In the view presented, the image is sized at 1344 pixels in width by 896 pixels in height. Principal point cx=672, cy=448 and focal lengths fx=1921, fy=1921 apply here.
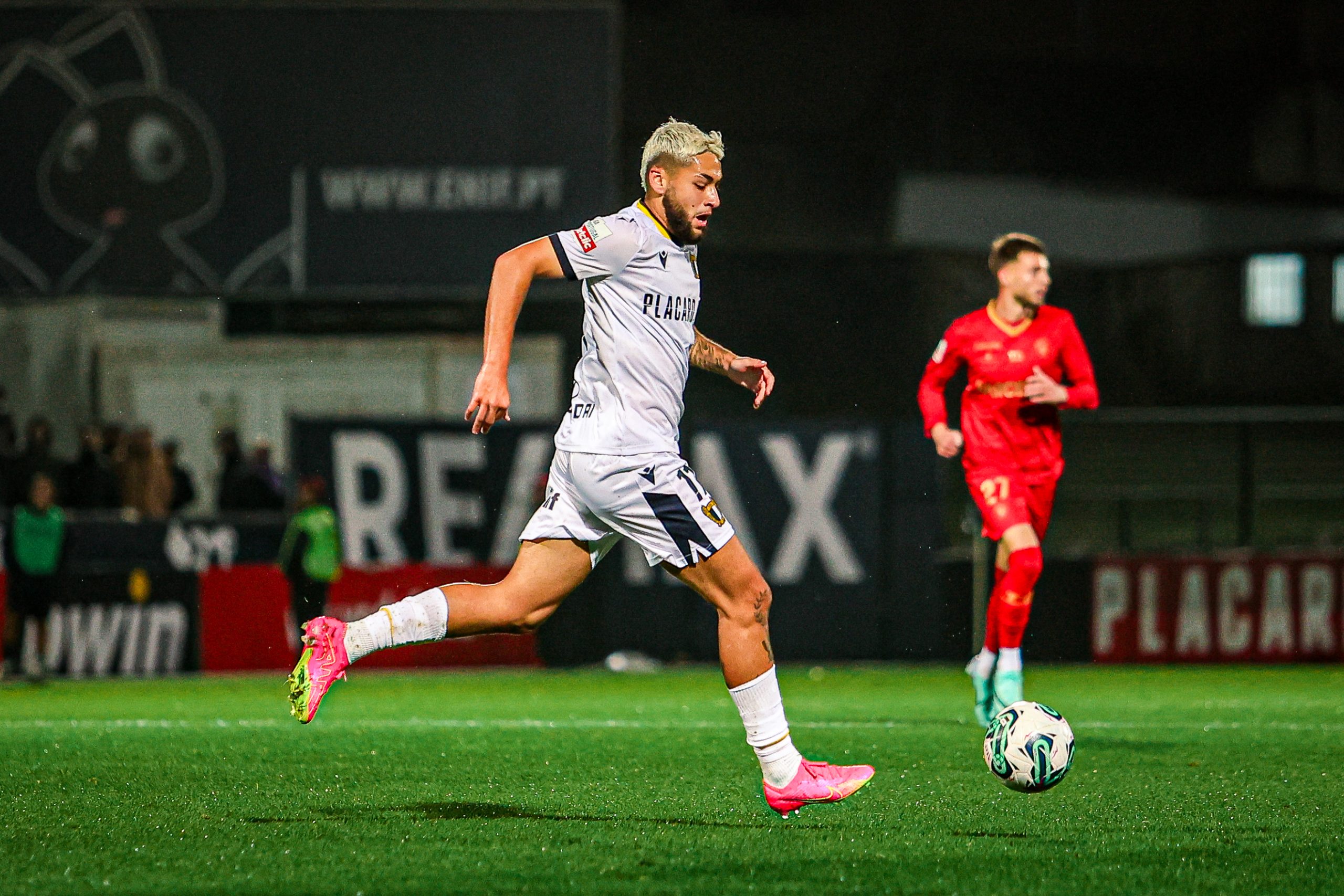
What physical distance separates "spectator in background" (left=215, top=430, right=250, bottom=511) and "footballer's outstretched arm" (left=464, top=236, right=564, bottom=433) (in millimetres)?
10747

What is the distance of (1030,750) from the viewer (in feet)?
19.5

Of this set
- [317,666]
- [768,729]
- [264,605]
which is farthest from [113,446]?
[768,729]

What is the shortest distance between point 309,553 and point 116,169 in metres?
5.50

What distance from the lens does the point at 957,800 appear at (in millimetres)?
6246

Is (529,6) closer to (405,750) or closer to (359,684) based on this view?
(359,684)

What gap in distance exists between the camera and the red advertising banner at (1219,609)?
576 inches

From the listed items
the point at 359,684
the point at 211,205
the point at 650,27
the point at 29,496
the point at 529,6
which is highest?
the point at 650,27

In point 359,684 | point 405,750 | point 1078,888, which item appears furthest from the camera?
point 359,684

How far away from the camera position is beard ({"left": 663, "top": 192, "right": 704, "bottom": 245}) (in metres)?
5.80

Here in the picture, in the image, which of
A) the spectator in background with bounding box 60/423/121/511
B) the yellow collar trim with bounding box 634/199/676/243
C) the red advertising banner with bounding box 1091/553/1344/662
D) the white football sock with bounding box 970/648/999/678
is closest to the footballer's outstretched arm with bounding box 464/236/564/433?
the yellow collar trim with bounding box 634/199/676/243

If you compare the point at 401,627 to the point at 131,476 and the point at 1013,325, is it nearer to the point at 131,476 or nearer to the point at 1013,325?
the point at 1013,325

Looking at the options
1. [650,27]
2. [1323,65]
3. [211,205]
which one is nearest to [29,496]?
[211,205]

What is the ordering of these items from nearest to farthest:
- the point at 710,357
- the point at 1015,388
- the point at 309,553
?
the point at 710,357 → the point at 1015,388 → the point at 309,553

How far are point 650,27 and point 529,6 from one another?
8531 millimetres
